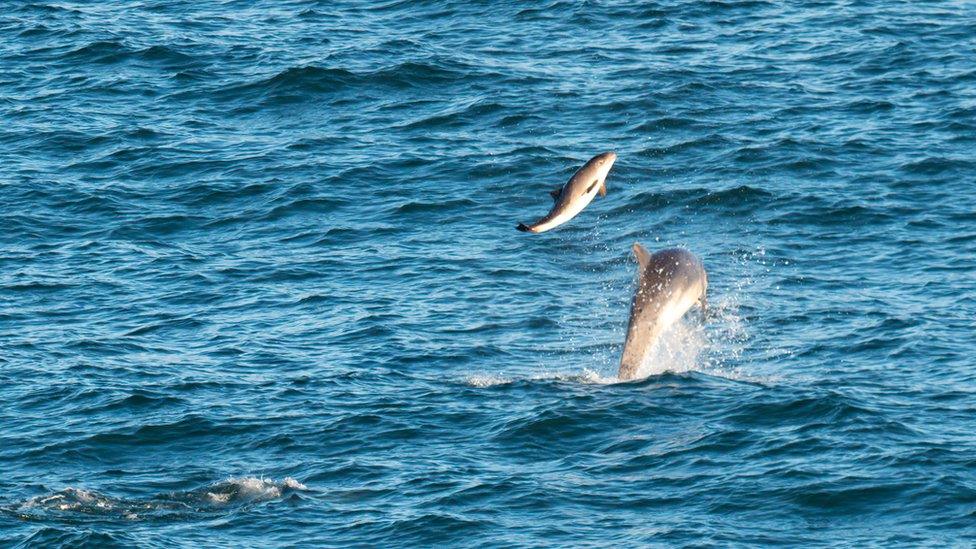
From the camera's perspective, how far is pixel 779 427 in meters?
28.1

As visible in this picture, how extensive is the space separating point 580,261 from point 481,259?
6.51 feet

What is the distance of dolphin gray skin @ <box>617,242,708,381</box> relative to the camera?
29266mm

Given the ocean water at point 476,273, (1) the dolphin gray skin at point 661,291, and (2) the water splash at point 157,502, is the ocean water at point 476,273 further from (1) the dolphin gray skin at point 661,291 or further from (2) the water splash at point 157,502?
(1) the dolphin gray skin at point 661,291

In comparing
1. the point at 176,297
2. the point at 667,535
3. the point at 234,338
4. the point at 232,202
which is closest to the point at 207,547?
the point at 667,535

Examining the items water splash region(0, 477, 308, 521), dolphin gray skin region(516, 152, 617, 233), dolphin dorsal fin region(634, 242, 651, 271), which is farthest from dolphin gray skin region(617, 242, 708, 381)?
water splash region(0, 477, 308, 521)

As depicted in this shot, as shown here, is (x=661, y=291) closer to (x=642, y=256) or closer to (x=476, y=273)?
(x=642, y=256)

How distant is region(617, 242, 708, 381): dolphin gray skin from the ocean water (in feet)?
3.55

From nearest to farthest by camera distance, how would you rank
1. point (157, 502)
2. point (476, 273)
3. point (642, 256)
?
1. point (157, 502)
2. point (642, 256)
3. point (476, 273)

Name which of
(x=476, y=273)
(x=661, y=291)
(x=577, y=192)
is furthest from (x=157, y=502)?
(x=476, y=273)

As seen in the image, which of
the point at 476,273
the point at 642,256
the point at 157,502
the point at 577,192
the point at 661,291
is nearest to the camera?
the point at 577,192

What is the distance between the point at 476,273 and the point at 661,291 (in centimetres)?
758

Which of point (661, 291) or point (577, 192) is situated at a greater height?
point (577, 192)

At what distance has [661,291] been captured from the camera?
96.1ft

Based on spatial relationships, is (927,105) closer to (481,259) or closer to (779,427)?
(481,259)
